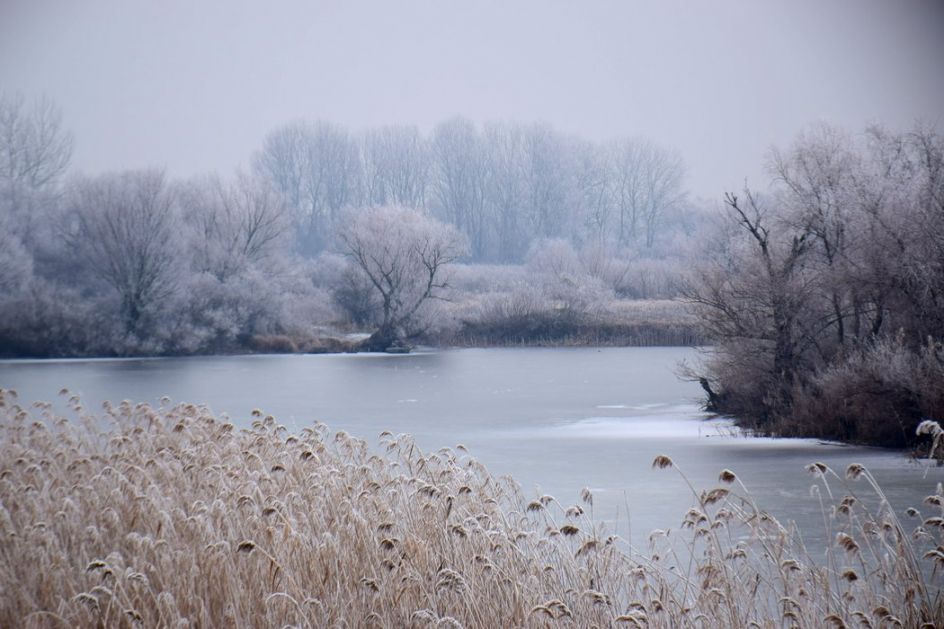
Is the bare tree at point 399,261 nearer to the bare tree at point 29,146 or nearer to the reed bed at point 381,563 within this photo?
the bare tree at point 29,146

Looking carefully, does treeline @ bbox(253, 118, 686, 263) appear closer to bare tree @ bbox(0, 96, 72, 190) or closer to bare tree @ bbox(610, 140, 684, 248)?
bare tree @ bbox(610, 140, 684, 248)

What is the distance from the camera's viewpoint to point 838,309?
19078 mm

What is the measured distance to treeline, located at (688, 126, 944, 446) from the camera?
52.7 ft

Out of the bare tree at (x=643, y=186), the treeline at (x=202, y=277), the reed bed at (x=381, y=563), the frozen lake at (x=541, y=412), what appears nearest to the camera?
the reed bed at (x=381, y=563)

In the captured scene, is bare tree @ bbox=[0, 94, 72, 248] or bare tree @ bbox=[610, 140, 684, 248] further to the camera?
bare tree @ bbox=[610, 140, 684, 248]

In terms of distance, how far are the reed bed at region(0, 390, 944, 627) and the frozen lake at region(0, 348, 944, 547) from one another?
3.06m

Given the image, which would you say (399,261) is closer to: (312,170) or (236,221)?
(236,221)

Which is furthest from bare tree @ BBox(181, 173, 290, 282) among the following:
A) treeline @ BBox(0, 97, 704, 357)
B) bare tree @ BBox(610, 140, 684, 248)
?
bare tree @ BBox(610, 140, 684, 248)

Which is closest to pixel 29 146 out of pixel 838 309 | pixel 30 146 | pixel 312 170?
pixel 30 146

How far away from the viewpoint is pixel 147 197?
47938 millimetres

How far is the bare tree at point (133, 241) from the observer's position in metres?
45.8

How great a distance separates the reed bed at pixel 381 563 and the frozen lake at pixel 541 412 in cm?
306

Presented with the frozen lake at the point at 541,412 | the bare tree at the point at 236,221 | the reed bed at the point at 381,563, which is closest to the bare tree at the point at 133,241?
the bare tree at the point at 236,221

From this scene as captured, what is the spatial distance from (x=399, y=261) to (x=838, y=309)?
1285 inches
